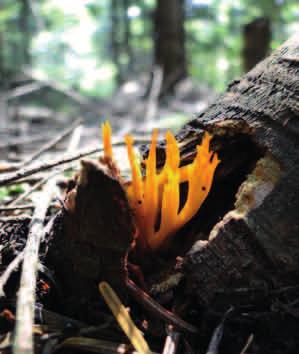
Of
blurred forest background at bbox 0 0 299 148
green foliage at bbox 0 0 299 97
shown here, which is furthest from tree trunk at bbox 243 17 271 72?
green foliage at bbox 0 0 299 97

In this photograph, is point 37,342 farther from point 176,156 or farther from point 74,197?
point 176,156

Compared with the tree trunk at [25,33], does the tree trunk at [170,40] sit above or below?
below

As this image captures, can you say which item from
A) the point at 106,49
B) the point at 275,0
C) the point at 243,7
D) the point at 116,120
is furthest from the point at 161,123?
the point at 106,49

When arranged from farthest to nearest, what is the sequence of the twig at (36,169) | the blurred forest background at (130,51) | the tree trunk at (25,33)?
the tree trunk at (25,33), the blurred forest background at (130,51), the twig at (36,169)

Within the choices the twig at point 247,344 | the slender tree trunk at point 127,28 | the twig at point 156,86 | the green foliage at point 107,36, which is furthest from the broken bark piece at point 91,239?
the slender tree trunk at point 127,28

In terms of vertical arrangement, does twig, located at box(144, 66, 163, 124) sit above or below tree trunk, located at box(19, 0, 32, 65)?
below

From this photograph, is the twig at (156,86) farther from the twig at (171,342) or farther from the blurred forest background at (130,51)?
the twig at (171,342)

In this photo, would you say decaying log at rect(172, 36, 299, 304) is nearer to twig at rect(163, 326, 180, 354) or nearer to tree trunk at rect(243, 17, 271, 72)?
twig at rect(163, 326, 180, 354)
